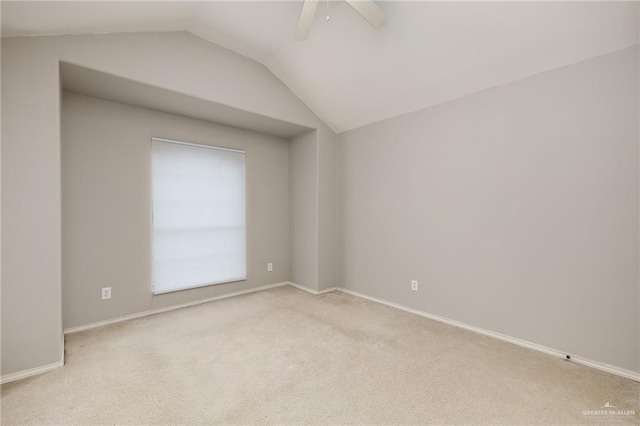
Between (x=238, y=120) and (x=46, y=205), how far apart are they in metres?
2.11

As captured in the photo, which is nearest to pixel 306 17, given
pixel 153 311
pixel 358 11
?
pixel 358 11

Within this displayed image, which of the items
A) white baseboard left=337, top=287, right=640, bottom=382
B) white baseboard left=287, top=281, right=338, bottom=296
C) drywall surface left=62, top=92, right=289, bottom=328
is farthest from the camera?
white baseboard left=287, top=281, right=338, bottom=296

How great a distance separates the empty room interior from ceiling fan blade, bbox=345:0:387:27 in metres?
0.02

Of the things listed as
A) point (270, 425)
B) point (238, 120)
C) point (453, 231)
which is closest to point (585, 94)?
point (453, 231)

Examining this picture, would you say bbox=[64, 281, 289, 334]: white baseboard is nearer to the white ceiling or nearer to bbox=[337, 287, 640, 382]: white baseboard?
bbox=[337, 287, 640, 382]: white baseboard

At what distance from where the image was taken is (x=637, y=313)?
198 cm

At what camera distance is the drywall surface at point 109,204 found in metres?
2.81

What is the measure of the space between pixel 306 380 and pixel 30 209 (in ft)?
7.48

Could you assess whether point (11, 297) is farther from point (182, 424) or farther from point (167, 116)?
point (167, 116)

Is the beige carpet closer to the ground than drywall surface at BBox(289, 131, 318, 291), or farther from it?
closer to the ground

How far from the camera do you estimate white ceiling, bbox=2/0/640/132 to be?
2.01 m

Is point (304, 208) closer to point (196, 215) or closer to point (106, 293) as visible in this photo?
point (196, 215)

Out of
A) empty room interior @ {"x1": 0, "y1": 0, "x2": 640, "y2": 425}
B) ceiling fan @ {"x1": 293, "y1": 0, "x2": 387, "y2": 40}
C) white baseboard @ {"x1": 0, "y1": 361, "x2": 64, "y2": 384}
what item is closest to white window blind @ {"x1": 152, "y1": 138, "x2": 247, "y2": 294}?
empty room interior @ {"x1": 0, "y1": 0, "x2": 640, "y2": 425}

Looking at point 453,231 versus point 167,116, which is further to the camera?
point 167,116
